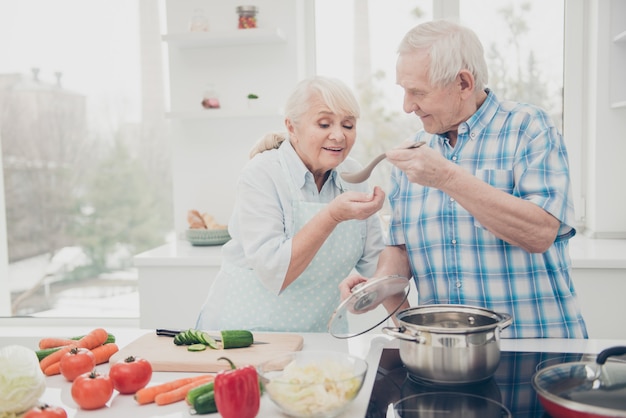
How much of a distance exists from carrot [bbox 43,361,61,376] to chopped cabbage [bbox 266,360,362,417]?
60 centimetres

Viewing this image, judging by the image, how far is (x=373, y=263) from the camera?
6.81ft

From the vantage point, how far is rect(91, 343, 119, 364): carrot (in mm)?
1595

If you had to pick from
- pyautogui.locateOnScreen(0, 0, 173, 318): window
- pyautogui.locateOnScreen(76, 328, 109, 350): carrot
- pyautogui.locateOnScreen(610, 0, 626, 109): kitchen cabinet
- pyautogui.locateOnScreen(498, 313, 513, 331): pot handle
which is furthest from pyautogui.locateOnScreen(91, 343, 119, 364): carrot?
pyautogui.locateOnScreen(610, 0, 626, 109): kitchen cabinet

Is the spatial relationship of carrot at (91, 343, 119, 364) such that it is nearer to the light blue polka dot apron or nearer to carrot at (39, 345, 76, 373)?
carrot at (39, 345, 76, 373)

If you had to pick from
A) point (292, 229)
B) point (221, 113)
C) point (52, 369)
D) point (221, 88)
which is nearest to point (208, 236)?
point (221, 113)

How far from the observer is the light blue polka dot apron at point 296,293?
1926 millimetres

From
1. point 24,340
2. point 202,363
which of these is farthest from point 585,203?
point 24,340

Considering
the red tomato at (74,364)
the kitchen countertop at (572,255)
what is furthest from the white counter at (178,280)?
the red tomato at (74,364)

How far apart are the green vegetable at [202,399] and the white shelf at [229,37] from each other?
7.54ft

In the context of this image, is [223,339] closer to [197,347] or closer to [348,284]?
[197,347]

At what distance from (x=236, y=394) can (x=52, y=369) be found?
58 cm

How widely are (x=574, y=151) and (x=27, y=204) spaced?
126 inches

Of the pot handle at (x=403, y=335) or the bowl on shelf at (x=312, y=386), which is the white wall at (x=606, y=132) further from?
the bowl on shelf at (x=312, y=386)

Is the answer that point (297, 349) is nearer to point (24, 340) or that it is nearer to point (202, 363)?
point (202, 363)
